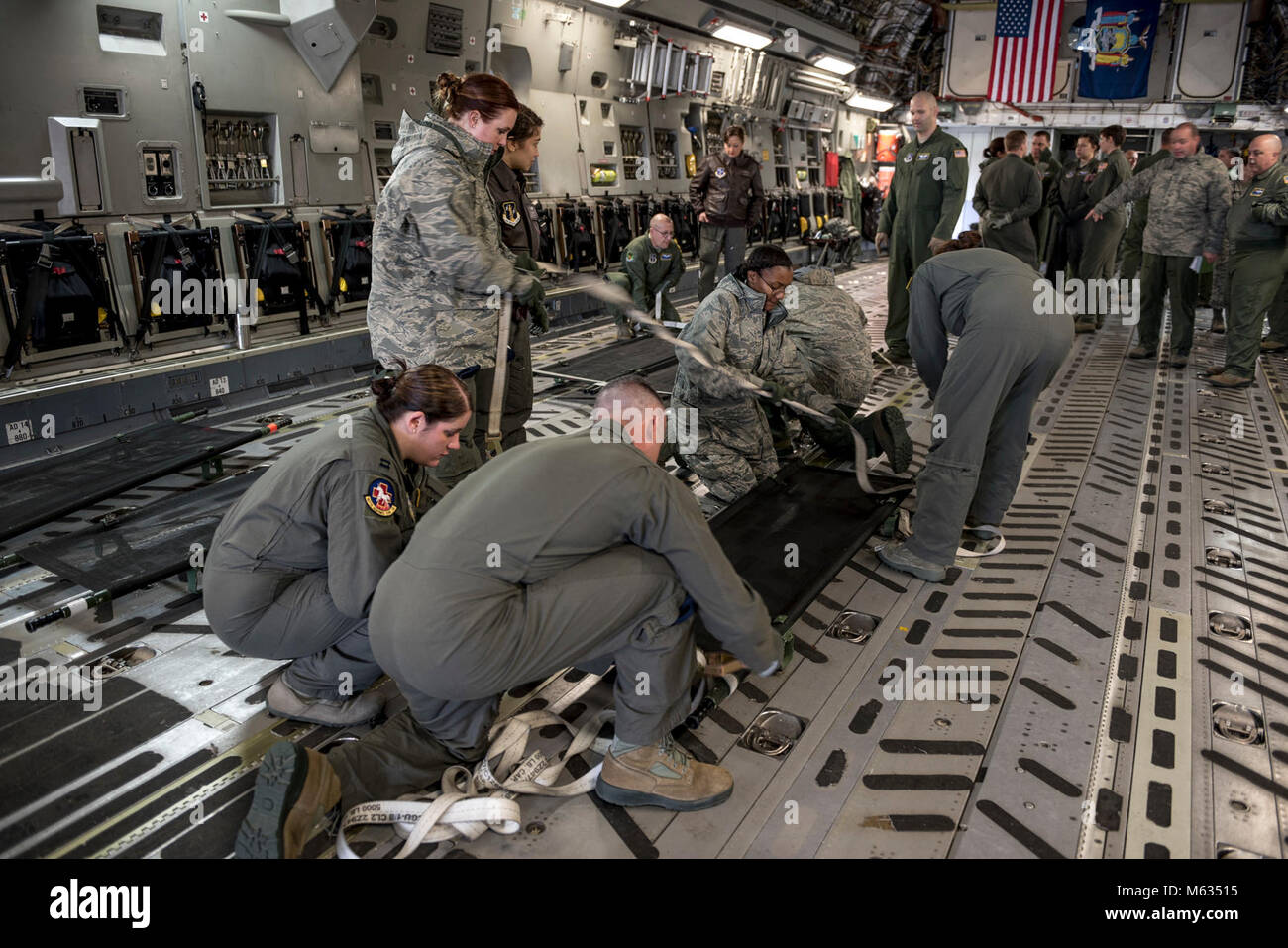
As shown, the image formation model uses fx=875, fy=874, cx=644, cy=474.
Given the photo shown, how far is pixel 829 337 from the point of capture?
4.96 m

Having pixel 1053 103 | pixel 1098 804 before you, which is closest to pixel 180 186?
pixel 1098 804

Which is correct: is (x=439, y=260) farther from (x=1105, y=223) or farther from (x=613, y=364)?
(x=1105, y=223)

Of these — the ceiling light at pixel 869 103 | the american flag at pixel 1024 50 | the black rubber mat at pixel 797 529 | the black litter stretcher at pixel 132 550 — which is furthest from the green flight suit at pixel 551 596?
the ceiling light at pixel 869 103

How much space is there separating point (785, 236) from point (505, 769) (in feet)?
46.0

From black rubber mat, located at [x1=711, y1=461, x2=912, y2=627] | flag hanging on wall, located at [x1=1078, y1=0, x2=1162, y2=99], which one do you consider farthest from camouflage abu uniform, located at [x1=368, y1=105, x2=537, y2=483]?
flag hanging on wall, located at [x1=1078, y1=0, x2=1162, y2=99]

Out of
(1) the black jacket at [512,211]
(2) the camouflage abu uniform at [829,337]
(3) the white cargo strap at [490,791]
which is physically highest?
(1) the black jacket at [512,211]

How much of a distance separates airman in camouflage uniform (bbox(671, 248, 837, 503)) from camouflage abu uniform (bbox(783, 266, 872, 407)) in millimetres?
295

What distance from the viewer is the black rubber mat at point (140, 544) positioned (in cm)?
353

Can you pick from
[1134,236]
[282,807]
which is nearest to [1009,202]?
[1134,236]

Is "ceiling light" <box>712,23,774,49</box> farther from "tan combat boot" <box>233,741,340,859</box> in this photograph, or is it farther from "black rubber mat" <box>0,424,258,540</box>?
"tan combat boot" <box>233,741,340,859</box>

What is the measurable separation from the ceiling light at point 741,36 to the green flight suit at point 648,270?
19.0 ft

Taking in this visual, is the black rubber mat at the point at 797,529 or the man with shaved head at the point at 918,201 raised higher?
the man with shaved head at the point at 918,201

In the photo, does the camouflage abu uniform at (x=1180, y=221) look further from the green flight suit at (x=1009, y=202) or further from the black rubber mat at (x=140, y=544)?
the black rubber mat at (x=140, y=544)

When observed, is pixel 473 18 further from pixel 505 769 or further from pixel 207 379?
pixel 505 769
